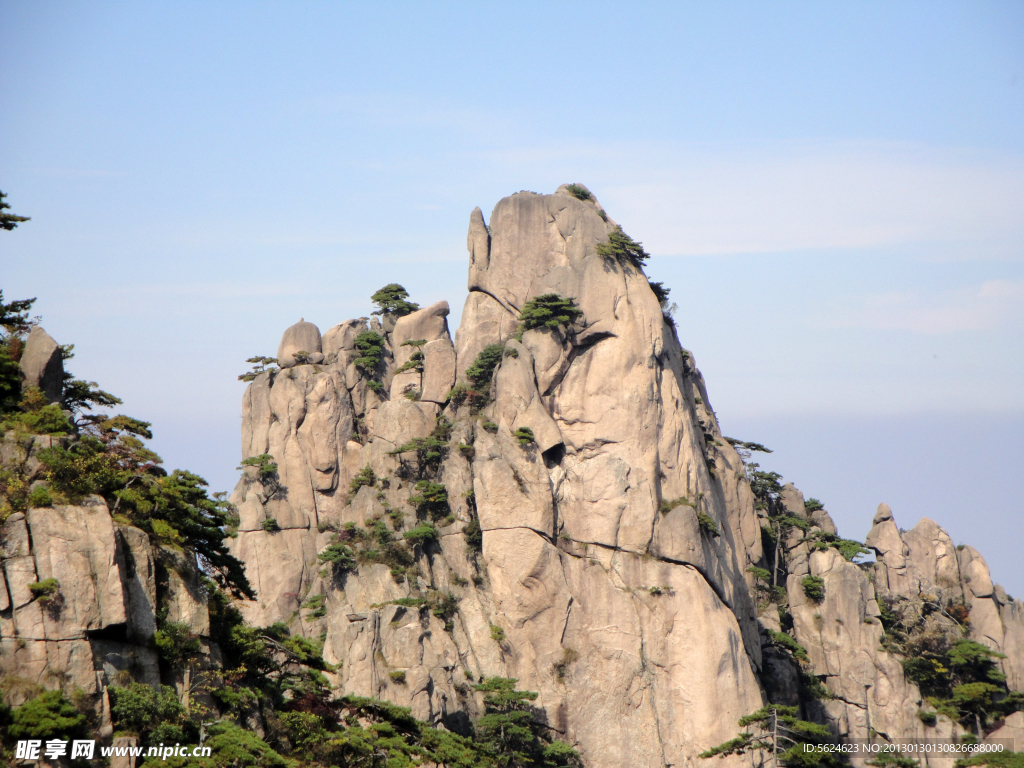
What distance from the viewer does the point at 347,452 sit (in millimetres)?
71750

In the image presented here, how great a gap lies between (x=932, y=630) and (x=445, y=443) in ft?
117

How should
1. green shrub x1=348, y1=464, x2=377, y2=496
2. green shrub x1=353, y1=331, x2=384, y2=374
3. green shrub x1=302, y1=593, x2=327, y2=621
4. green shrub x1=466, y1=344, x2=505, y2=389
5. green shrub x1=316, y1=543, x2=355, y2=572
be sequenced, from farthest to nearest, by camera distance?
green shrub x1=353, y1=331, x2=384, y2=374 < green shrub x1=466, y1=344, x2=505, y2=389 < green shrub x1=348, y1=464, x2=377, y2=496 < green shrub x1=302, y1=593, x2=327, y2=621 < green shrub x1=316, y1=543, x2=355, y2=572

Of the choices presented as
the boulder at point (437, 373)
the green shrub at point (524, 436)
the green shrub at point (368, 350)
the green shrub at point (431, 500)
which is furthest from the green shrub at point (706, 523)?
the green shrub at point (368, 350)

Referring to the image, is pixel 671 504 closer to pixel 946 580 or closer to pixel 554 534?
pixel 554 534

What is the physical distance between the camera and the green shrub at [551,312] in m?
66.2

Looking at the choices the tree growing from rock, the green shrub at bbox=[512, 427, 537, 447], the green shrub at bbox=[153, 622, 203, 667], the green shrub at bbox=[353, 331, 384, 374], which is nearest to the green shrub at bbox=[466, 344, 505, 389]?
the green shrub at bbox=[512, 427, 537, 447]

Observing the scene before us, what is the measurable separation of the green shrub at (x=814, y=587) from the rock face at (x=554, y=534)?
14.6 inches

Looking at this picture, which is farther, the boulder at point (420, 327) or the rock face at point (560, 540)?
the boulder at point (420, 327)

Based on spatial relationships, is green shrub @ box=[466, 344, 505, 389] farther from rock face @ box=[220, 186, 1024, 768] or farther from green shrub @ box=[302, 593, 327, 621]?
green shrub @ box=[302, 593, 327, 621]

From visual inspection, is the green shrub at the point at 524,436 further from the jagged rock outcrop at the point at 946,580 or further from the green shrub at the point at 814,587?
the jagged rock outcrop at the point at 946,580

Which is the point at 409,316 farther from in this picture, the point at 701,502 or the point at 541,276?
the point at 701,502

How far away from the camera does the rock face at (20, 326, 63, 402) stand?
4278 cm

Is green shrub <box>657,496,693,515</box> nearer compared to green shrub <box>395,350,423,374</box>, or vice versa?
green shrub <box>657,496,693,515</box>

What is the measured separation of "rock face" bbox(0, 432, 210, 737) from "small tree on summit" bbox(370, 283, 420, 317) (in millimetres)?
39966
